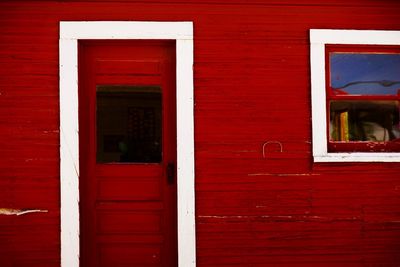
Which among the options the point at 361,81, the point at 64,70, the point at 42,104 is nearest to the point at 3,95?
the point at 42,104

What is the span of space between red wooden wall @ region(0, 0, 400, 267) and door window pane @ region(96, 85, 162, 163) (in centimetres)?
47

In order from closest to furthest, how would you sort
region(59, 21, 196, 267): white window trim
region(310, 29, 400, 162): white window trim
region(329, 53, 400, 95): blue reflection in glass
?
region(59, 21, 196, 267): white window trim → region(310, 29, 400, 162): white window trim → region(329, 53, 400, 95): blue reflection in glass

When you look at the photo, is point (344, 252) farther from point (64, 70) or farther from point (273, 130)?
point (64, 70)

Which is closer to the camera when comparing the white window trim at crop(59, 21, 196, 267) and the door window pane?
the white window trim at crop(59, 21, 196, 267)

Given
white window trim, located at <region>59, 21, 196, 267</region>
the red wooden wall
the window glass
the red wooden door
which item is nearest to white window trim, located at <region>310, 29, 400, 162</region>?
the red wooden wall

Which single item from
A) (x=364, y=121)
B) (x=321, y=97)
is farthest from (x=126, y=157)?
(x=364, y=121)

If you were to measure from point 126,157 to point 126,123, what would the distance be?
37cm

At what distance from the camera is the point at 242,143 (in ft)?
15.6

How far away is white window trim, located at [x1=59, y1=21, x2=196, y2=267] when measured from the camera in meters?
4.61

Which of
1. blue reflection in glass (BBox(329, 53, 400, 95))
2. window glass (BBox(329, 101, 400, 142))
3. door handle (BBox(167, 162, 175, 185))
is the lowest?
door handle (BBox(167, 162, 175, 185))

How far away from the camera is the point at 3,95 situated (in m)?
4.63

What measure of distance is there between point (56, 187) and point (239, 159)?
1951 mm

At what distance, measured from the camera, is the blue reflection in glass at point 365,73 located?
192 inches

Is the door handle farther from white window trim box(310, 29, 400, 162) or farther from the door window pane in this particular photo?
white window trim box(310, 29, 400, 162)
